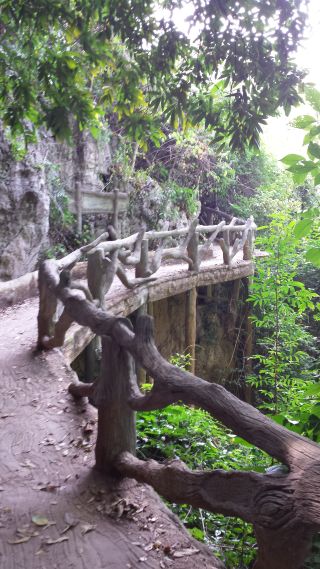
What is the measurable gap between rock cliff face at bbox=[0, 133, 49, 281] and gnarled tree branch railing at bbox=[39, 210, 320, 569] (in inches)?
271

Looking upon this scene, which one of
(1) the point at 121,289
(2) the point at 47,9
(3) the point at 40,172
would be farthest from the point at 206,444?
(3) the point at 40,172

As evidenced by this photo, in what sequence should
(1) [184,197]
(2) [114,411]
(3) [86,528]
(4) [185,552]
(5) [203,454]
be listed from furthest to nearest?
(1) [184,197], (5) [203,454], (2) [114,411], (3) [86,528], (4) [185,552]

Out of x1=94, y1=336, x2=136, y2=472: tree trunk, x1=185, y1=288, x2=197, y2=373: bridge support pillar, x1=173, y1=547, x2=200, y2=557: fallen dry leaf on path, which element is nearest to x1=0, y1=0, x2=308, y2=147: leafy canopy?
x1=94, y1=336, x2=136, y2=472: tree trunk

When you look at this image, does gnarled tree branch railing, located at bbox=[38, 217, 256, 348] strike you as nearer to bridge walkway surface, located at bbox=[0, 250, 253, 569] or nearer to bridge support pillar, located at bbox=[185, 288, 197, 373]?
bridge support pillar, located at bbox=[185, 288, 197, 373]

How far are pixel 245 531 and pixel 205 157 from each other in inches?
579

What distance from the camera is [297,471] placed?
1.47 m

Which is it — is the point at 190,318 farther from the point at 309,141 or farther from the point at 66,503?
the point at 309,141

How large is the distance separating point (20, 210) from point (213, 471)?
8.85 m

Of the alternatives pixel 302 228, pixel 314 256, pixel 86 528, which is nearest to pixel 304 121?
pixel 302 228

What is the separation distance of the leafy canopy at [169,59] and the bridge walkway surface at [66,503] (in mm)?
1795

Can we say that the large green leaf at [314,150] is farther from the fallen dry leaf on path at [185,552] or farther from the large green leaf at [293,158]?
the fallen dry leaf on path at [185,552]

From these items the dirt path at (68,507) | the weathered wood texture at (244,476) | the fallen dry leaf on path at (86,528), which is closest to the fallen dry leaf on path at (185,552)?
the dirt path at (68,507)

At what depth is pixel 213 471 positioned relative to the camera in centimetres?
184

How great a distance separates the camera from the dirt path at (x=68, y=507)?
195cm
